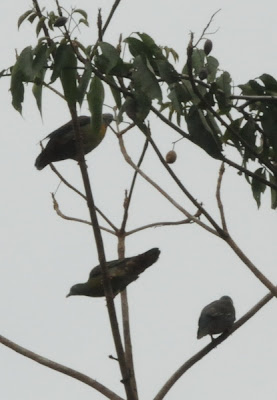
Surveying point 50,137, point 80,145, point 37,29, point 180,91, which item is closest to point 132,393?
point 80,145

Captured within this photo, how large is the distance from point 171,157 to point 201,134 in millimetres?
1642

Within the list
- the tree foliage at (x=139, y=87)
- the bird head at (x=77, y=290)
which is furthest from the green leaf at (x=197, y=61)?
the bird head at (x=77, y=290)

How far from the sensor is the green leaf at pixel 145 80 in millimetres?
3205

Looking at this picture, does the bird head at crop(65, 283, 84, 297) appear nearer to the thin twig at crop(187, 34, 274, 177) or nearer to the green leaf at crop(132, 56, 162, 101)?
the thin twig at crop(187, 34, 274, 177)

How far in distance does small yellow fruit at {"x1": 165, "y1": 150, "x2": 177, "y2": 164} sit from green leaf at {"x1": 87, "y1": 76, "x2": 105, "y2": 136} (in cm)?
177

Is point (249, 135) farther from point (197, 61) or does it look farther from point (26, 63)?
point (26, 63)

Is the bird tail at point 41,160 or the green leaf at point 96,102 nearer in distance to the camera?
the green leaf at point 96,102

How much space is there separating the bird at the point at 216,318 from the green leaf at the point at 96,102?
3.51 meters

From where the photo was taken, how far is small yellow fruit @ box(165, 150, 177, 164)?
499 centimetres

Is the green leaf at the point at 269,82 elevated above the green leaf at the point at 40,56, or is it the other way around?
the green leaf at the point at 40,56

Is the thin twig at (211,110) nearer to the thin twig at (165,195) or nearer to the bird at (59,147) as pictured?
the thin twig at (165,195)

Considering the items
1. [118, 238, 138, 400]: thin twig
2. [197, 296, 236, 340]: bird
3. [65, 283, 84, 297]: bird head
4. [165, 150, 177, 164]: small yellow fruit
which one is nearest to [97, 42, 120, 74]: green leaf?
[118, 238, 138, 400]: thin twig

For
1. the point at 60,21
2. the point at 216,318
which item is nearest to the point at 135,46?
the point at 60,21

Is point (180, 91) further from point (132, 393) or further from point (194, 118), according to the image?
point (132, 393)
